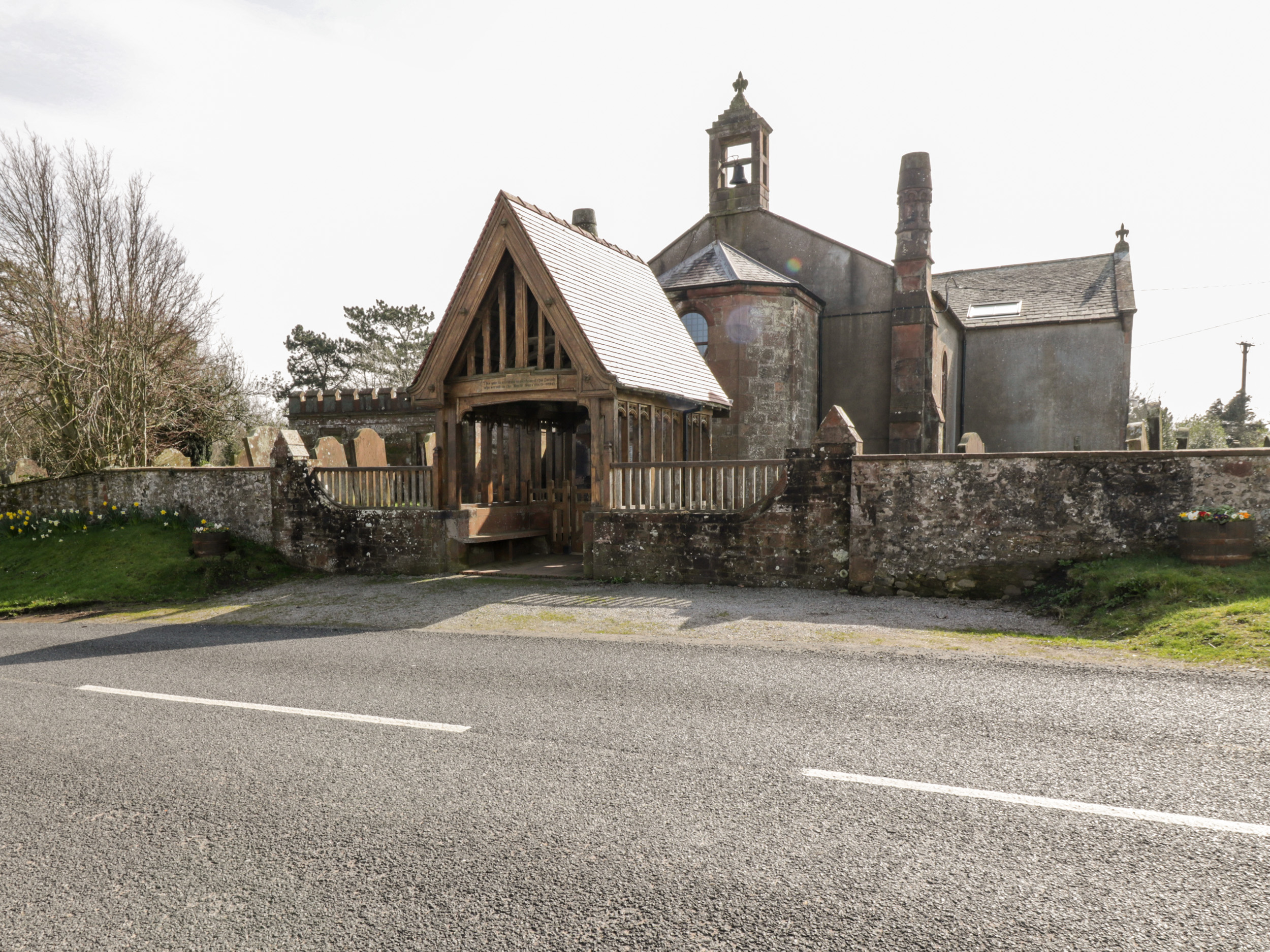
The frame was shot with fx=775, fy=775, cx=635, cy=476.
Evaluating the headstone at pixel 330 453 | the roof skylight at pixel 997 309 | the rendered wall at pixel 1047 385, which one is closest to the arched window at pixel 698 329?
the headstone at pixel 330 453

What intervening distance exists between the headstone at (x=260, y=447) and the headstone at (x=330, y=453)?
2.55 meters

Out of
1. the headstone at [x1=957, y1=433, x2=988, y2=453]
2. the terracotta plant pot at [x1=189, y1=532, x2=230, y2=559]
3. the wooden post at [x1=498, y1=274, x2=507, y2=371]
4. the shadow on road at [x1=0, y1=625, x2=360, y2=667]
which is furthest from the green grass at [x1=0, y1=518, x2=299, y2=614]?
the headstone at [x1=957, y1=433, x2=988, y2=453]

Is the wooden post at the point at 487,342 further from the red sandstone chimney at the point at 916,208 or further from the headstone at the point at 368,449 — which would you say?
the red sandstone chimney at the point at 916,208

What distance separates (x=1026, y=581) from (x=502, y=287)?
9.28 meters

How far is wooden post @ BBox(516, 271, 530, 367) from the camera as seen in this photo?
42.8ft

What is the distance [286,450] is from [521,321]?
541cm

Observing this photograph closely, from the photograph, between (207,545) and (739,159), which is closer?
(207,545)

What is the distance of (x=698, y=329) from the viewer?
21188 millimetres

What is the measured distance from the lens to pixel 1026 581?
10.3 metres

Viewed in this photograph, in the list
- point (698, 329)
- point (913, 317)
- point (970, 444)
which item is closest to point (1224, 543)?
point (970, 444)

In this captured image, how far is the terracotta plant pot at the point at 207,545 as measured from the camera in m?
14.2

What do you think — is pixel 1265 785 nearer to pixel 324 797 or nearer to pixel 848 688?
pixel 848 688

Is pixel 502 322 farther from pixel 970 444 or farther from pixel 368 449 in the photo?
pixel 970 444

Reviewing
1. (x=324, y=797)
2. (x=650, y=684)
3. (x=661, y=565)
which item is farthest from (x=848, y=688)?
(x=661, y=565)
